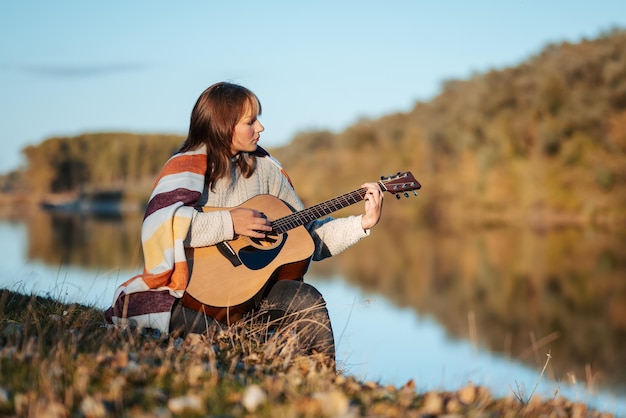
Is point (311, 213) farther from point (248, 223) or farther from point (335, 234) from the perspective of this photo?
point (248, 223)

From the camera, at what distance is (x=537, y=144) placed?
4175 cm

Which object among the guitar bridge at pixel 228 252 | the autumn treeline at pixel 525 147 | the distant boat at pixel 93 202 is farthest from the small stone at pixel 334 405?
the distant boat at pixel 93 202

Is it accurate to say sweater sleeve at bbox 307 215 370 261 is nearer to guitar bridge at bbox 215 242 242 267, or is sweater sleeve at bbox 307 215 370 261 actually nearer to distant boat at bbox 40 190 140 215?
guitar bridge at bbox 215 242 242 267

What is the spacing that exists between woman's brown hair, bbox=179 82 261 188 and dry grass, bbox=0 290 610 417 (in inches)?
39.1

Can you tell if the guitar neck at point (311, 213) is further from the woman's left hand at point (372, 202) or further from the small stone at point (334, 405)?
the small stone at point (334, 405)

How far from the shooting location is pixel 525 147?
1747 inches

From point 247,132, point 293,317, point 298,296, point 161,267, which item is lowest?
point 293,317

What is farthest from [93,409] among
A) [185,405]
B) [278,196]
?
[278,196]

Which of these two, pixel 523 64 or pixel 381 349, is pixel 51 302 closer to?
pixel 381 349

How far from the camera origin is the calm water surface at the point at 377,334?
14.8 ft

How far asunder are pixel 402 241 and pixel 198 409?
1458 inches

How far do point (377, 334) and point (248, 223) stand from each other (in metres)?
13.1

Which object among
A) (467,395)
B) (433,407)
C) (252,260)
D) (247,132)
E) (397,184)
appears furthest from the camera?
(397,184)

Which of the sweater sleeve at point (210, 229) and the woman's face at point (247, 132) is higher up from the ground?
the woman's face at point (247, 132)
